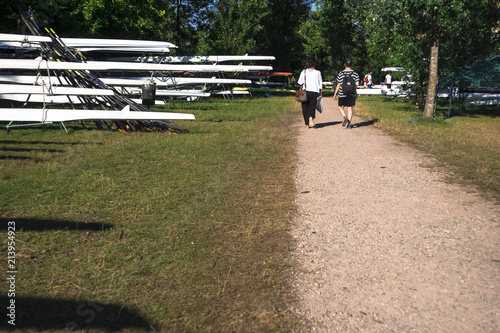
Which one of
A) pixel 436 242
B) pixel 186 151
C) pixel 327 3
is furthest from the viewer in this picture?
pixel 327 3

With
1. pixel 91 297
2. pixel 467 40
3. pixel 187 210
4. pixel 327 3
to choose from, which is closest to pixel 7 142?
pixel 187 210

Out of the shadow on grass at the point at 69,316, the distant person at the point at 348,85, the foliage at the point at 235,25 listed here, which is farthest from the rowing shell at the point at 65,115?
the foliage at the point at 235,25

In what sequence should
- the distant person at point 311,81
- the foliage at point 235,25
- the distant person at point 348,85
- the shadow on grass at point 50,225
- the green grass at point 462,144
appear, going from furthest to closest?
the foliage at point 235,25 → the distant person at point 348,85 → the distant person at point 311,81 → the green grass at point 462,144 → the shadow on grass at point 50,225

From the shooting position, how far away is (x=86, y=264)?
3633 mm

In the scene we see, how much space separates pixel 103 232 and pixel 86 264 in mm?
750

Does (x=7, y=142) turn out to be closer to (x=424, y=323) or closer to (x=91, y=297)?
(x=91, y=297)

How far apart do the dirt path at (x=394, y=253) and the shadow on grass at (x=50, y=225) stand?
2086 millimetres

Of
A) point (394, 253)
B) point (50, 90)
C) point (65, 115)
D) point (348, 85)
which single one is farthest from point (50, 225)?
point (348, 85)

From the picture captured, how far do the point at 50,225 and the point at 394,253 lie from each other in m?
3.41

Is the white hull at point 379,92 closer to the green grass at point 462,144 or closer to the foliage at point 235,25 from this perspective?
the green grass at point 462,144

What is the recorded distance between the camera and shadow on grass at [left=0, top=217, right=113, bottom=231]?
14.5 ft

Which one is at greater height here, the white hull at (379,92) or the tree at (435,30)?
the tree at (435,30)

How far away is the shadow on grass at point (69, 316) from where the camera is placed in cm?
274

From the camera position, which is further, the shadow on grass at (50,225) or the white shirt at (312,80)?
the white shirt at (312,80)
